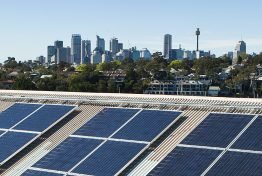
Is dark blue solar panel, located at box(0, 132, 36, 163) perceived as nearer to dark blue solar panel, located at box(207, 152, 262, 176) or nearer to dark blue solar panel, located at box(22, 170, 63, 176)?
dark blue solar panel, located at box(22, 170, 63, 176)

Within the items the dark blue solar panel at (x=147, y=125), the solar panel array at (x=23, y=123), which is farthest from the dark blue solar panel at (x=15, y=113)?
the dark blue solar panel at (x=147, y=125)

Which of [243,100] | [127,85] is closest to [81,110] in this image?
[243,100]

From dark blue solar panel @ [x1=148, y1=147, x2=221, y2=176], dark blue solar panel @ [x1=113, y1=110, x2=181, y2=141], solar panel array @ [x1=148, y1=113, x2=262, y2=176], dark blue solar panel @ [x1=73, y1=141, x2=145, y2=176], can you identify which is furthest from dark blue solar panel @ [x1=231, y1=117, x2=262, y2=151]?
dark blue solar panel @ [x1=73, y1=141, x2=145, y2=176]

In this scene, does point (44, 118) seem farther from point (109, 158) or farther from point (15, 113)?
point (109, 158)

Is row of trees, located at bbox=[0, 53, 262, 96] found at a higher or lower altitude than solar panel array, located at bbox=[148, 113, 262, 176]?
lower

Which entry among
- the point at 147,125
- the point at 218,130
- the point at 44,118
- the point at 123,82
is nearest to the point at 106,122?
the point at 147,125

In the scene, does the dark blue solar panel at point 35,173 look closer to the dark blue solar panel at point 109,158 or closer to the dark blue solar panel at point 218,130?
the dark blue solar panel at point 109,158
